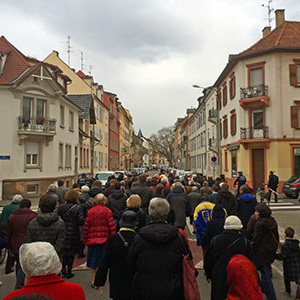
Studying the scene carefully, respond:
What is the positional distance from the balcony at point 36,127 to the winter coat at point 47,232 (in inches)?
689

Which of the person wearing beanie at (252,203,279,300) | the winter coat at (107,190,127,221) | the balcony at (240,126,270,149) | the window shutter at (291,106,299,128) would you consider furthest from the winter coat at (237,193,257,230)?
the window shutter at (291,106,299,128)

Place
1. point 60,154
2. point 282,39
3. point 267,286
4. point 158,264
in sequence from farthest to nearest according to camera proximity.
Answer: point 60,154 → point 282,39 → point 267,286 → point 158,264

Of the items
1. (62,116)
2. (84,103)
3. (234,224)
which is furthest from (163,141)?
(234,224)

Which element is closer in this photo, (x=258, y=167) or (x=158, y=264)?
(x=158, y=264)

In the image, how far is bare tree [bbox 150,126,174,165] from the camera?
294ft

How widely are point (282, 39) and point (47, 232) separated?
24776 millimetres

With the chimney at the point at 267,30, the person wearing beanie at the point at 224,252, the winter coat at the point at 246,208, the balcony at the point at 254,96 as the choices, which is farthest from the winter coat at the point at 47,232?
the chimney at the point at 267,30

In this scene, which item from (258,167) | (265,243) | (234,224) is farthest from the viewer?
(258,167)

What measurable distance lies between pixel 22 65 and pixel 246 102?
1714 cm

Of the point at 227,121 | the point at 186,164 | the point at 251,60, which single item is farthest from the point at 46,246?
the point at 186,164

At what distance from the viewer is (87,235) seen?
5.47m

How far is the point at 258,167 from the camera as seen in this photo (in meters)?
24.1

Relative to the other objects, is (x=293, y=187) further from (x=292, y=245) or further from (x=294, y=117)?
(x=292, y=245)

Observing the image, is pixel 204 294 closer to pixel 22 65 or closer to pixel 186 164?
pixel 22 65
